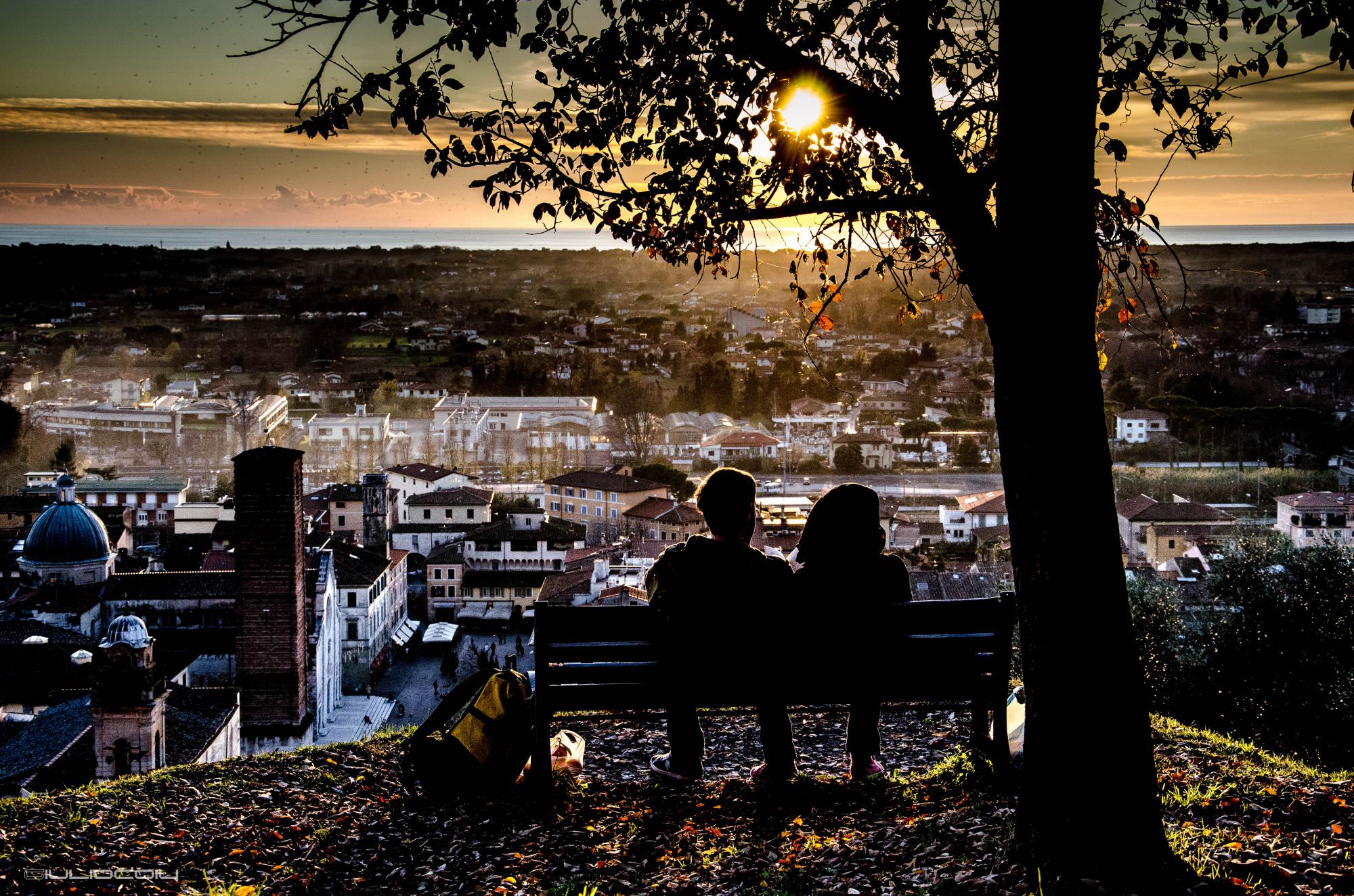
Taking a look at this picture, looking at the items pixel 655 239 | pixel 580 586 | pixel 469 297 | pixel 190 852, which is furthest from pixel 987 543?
pixel 469 297

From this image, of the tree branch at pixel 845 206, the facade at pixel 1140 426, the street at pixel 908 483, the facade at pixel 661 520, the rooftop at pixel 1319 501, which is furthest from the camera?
the facade at pixel 1140 426

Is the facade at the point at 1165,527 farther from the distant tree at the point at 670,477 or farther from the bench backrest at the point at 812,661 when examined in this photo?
the bench backrest at the point at 812,661

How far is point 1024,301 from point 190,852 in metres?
2.96

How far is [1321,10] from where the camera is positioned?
329 centimetres

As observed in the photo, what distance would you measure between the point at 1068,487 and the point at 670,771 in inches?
72.7

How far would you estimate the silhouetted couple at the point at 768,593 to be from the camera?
3.53 metres

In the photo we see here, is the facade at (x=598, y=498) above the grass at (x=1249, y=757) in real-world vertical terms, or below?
below

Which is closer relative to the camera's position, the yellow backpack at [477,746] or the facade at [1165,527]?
the yellow backpack at [477,746]

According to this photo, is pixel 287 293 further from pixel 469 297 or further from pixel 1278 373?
pixel 1278 373

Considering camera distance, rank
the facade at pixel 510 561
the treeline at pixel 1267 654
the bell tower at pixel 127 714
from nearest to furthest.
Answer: the bell tower at pixel 127 714 < the treeline at pixel 1267 654 < the facade at pixel 510 561

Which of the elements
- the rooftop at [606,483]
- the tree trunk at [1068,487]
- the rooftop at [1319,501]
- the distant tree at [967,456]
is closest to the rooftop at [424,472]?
the rooftop at [606,483]

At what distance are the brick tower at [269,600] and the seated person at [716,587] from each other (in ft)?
37.0

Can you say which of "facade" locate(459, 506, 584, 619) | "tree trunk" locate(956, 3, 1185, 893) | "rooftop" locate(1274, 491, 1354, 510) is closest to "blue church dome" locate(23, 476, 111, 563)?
"facade" locate(459, 506, 584, 619)

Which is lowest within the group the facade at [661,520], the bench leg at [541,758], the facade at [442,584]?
the facade at [442,584]
